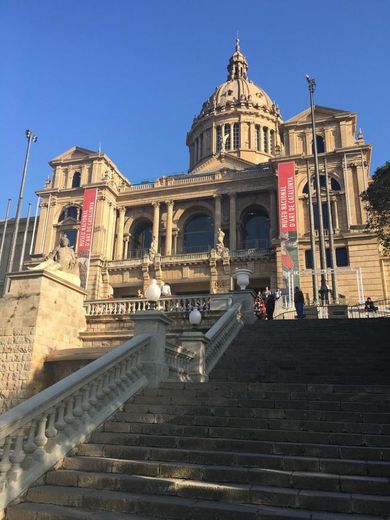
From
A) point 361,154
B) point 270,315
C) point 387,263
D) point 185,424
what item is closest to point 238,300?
point 270,315

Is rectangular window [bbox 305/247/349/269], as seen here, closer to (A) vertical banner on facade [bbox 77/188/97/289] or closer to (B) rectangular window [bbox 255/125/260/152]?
(A) vertical banner on facade [bbox 77/188/97/289]

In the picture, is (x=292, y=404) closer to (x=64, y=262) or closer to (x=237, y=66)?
(x=64, y=262)

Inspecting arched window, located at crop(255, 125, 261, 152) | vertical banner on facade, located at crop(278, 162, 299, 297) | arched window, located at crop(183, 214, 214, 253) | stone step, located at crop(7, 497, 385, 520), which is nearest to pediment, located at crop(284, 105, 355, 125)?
vertical banner on facade, located at crop(278, 162, 299, 297)

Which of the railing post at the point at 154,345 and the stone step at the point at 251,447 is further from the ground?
the railing post at the point at 154,345

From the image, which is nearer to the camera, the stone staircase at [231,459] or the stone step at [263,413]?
the stone staircase at [231,459]

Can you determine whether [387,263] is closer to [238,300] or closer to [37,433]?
[238,300]

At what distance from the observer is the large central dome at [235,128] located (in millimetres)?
57719

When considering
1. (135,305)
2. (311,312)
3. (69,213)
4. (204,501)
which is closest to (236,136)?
(69,213)

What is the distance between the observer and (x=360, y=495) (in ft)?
Result: 16.2

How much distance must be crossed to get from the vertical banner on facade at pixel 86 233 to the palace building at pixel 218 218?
0.98 ft

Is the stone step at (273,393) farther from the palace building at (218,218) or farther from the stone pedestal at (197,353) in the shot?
the palace building at (218,218)

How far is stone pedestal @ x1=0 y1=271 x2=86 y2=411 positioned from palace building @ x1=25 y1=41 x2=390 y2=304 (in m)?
21.7

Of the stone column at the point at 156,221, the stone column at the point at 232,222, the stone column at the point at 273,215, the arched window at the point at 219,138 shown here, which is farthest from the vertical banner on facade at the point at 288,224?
the arched window at the point at 219,138

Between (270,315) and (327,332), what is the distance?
20.0 feet
